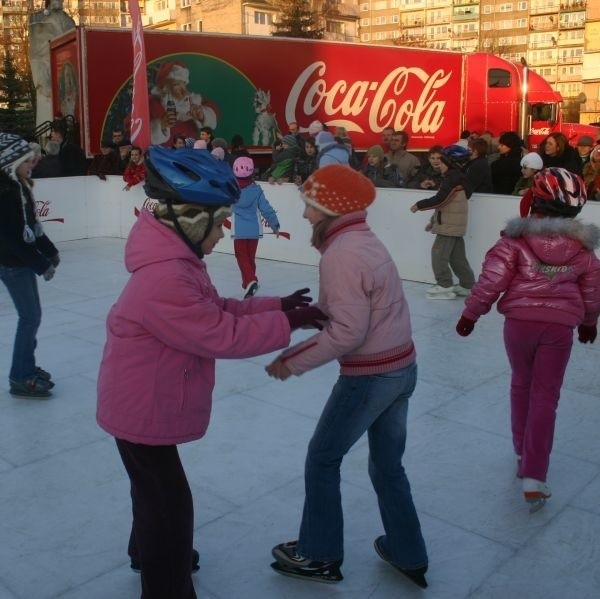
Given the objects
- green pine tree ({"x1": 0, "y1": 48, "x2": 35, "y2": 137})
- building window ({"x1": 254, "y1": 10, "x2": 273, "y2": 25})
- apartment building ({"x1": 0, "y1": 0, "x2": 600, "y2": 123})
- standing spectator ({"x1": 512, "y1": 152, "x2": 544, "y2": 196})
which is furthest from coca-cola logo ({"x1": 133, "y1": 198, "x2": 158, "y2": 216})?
apartment building ({"x1": 0, "y1": 0, "x2": 600, "y2": 123})

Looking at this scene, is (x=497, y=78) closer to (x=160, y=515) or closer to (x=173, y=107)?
(x=173, y=107)

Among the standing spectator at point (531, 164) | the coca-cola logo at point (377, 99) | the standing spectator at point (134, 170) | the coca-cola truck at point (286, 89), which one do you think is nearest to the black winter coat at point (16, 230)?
the standing spectator at point (531, 164)

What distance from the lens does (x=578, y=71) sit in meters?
75.2

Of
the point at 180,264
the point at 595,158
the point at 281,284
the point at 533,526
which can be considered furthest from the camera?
the point at 281,284

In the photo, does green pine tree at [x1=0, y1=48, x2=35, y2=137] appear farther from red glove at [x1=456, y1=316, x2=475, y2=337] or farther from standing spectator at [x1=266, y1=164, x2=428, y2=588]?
standing spectator at [x1=266, y1=164, x2=428, y2=588]

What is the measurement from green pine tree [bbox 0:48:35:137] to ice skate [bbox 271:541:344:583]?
97.7 ft

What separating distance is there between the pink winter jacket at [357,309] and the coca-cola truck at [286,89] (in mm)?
12585

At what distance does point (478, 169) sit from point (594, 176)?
3.81 ft

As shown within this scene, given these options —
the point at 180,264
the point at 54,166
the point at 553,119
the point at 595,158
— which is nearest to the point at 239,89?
the point at 54,166

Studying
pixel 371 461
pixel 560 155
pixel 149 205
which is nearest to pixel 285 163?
pixel 560 155

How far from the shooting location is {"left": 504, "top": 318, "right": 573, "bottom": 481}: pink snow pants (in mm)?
3326

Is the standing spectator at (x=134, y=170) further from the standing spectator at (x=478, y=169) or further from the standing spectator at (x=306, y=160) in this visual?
the standing spectator at (x=478, y=169)

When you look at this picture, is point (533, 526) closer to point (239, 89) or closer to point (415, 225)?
point (415, 225)

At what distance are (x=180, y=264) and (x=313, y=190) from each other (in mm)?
579
